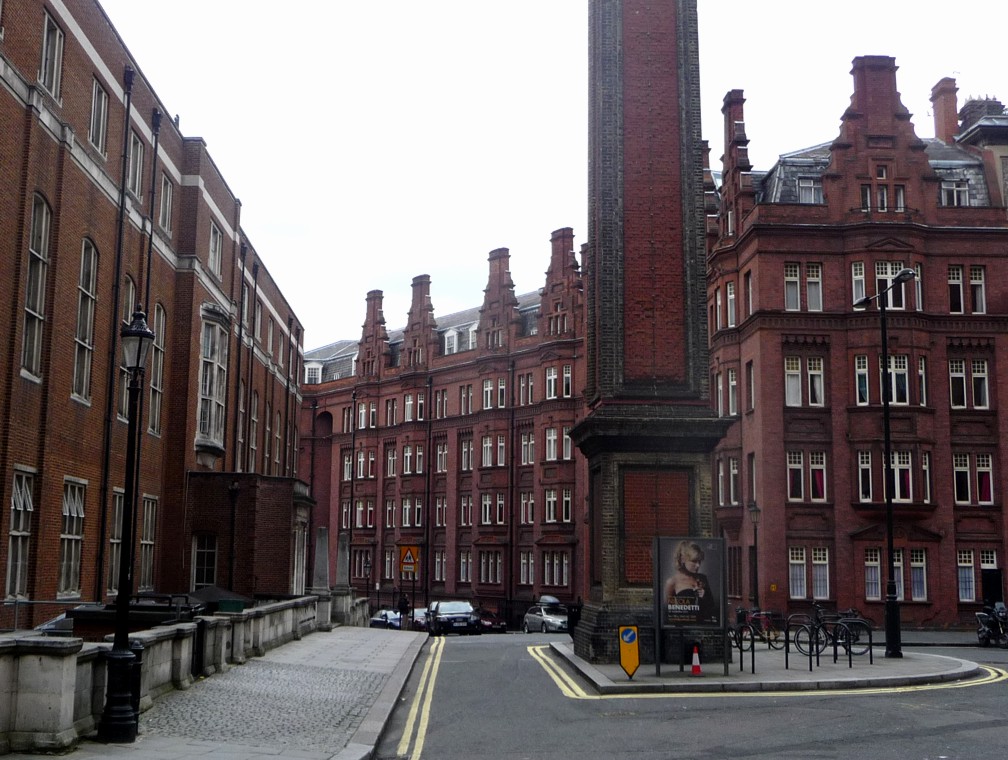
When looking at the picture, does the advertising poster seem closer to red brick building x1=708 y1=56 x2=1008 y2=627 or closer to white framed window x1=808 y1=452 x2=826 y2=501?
red brick building x1=708 y1=56 x2=1008 y2=627

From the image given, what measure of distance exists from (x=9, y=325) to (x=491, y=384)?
47105 mm

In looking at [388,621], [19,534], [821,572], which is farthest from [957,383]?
[19,534]

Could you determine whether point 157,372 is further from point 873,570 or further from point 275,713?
point 873,570

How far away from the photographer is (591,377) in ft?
83.0

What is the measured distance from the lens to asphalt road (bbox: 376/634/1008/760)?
12398 millimetres

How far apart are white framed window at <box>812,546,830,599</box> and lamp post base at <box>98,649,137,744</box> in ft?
112

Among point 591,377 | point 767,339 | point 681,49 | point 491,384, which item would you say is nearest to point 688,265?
point 591,377

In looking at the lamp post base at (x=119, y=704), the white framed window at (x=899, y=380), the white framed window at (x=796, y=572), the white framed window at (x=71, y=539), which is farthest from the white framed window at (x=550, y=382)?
the lamp post base at (x=119, y=704)

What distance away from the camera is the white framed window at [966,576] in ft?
139

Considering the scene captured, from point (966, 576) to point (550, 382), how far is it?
85.1ft

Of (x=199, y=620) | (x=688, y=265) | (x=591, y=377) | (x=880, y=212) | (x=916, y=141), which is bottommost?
(x=199, y=620)

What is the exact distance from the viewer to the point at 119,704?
12.1 metres

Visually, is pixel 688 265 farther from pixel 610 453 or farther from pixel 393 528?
pixel 393 528

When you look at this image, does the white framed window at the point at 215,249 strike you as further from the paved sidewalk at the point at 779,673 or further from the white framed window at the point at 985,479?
the white framed window at the point at 985,479
